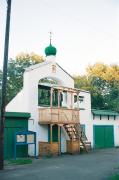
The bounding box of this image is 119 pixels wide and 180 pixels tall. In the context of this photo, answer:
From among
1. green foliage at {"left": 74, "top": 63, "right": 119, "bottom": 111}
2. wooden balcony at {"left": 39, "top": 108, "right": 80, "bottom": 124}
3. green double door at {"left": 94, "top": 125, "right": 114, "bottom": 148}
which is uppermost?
green foliage at {"left": 74, "top": 63, "right": 119, "bottom": 111}

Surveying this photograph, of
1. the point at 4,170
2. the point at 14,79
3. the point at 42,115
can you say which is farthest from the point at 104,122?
the point at 14,79

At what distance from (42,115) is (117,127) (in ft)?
44.8

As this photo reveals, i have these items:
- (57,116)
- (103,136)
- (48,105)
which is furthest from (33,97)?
(103,136)

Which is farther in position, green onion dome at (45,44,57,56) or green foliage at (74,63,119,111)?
green foliage at (74,63,119,111)

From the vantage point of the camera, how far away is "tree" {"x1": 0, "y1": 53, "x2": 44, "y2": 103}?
5216 cm

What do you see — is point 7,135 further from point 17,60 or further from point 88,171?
point 17,60

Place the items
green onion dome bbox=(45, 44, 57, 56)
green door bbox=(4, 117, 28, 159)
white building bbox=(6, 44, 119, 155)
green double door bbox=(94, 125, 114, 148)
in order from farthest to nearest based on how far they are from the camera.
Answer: green double door bbox=(94, 125, 114, 148) → green onion dome bbox=(45, 44, 57, 56) → white building bbox=(6, 44, 119, 155) → green door bbox=(4, 117, 28, 159)

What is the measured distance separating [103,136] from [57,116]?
405 inches

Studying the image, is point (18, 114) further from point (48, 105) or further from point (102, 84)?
point (102, 84)

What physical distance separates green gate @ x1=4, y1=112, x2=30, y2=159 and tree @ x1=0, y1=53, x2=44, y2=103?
27.6 m

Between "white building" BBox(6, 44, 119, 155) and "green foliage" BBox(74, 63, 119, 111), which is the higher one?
"green foliage" BBox(74, 63, 119, 111)

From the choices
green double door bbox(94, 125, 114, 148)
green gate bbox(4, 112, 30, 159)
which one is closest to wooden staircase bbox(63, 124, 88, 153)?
green gate bbox(4, 112, 30, 159)

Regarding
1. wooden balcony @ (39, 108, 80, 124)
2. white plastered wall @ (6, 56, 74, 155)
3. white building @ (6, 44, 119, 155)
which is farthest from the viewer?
white plastered wall @ (6, 56, 74, 155)

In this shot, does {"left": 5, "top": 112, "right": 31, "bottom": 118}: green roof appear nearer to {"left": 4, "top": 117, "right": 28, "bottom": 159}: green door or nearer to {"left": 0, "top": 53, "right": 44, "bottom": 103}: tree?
{"left": 4, "top": 117, "right": 28, "bottom": 159}: green door
